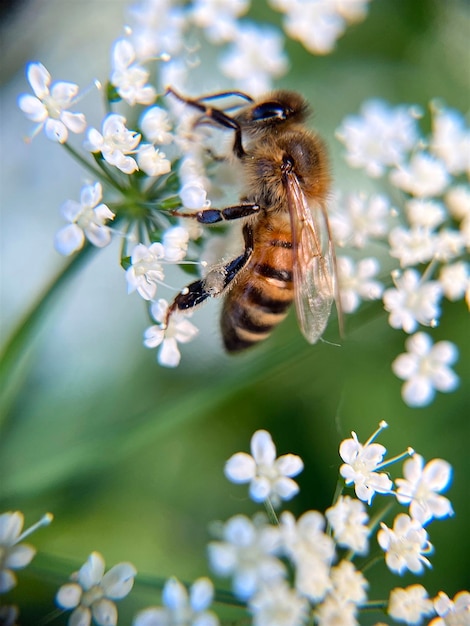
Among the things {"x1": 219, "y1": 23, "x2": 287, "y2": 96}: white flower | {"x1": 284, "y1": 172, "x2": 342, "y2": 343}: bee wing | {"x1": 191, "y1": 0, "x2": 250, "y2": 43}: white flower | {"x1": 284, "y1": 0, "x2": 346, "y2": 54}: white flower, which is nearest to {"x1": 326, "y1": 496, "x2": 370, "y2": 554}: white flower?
{"x1": 284, "y1": 172, "x2": 342, "y2": 343}: bee wing

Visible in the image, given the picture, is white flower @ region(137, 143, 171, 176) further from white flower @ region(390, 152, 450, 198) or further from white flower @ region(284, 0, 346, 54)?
white flower @ region(284, 0, 346, 54)

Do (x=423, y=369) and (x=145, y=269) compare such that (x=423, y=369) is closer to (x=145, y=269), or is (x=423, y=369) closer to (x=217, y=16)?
(x=145, y=269)

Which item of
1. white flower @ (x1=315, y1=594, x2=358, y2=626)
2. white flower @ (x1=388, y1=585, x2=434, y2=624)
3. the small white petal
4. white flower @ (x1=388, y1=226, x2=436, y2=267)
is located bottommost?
white flower @ (x1=388, y1=585, x2=434, y2=624)

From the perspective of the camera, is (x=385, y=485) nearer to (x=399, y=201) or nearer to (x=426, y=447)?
(x=426, y=447)

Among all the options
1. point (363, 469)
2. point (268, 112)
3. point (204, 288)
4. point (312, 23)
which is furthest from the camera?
point (312, 23)

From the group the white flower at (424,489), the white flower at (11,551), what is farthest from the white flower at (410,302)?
the white flower at (11,551)

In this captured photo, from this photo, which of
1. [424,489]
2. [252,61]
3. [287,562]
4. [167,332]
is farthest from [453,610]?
[252,61]
